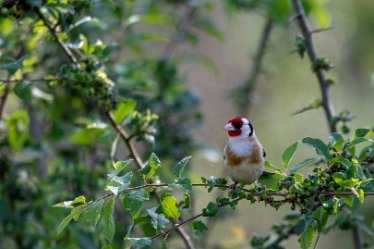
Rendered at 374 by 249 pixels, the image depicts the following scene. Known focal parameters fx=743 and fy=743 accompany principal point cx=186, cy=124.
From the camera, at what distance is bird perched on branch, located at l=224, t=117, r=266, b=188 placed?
3.03 metres

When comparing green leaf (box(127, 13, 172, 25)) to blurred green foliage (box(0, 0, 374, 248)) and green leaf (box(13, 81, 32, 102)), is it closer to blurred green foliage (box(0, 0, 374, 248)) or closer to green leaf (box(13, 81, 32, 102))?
blurred green foliage (box(0, 0, 374, 248))

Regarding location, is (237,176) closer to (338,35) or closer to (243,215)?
(338,35)

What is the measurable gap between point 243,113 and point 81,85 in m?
1.96

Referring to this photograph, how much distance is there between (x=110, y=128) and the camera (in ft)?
11.5

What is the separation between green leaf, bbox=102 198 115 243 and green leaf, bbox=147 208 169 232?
0.14m

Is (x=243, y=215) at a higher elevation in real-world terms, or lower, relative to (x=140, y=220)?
lower

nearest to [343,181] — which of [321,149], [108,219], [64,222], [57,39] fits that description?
[321,149]

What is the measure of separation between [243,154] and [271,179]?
35 cm

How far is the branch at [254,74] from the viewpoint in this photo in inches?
184

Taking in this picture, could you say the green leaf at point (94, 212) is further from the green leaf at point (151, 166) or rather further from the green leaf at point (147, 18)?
the green leaf at point (147, 18)

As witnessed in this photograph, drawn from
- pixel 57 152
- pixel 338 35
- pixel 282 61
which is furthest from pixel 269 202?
pixel 338 35

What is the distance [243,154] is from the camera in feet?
10.2

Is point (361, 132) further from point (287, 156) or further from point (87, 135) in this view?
point (87, 135)

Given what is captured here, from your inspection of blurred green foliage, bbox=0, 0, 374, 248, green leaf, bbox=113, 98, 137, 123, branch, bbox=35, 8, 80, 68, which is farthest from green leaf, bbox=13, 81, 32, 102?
green leaf, bbox=113, 98, 137, 123
